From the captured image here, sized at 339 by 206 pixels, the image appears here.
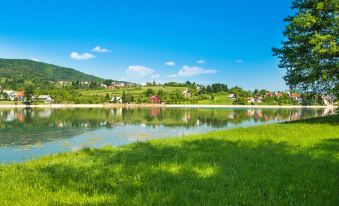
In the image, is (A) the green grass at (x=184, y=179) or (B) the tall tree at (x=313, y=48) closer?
(A) the green grass at (x=184, y=179)

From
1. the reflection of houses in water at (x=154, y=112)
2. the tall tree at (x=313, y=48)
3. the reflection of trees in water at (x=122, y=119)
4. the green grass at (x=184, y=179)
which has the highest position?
the tall tree at (x=313, y=48)

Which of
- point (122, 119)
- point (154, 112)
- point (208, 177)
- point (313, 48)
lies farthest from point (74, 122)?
point (208, 177)

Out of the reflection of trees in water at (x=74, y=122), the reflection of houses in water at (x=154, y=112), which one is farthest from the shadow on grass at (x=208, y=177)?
the reflection of houses in water at (x=154, y=112)

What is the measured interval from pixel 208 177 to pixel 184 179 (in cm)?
90

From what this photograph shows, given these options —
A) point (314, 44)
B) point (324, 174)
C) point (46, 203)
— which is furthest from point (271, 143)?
point (314, 44)

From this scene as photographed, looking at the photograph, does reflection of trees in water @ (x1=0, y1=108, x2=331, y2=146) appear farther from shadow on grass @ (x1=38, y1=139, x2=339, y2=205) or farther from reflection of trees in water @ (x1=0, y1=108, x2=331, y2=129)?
shadow on grass @ (x1=38, y1=139, x2=339, y2=205)

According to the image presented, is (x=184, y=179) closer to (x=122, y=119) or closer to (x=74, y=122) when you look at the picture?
(x=74, y=122)

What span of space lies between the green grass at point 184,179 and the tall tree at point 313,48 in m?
18.6

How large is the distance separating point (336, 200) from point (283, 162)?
5.08m

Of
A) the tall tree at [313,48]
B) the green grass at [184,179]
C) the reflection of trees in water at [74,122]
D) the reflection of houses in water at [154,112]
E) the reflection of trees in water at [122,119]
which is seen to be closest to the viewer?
the green grass at [184,179]

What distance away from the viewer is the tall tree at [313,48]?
33.7 m

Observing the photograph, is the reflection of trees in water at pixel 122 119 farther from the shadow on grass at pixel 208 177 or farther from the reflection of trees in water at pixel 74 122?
the shadow on grass at pixel 208 177

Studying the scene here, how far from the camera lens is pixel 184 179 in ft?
39.5

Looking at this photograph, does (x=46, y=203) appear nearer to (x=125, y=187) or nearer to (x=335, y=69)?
(x=125, y=187)
